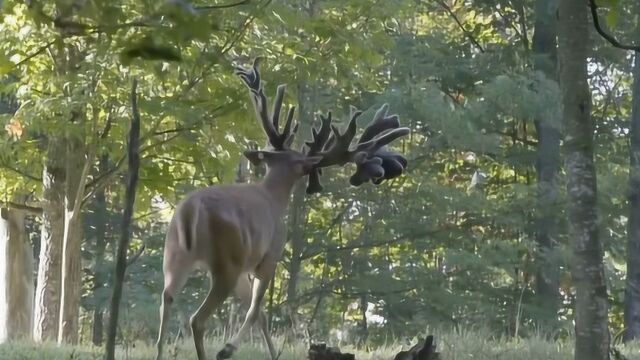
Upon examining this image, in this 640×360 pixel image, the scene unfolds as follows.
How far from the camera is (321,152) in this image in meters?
8.98

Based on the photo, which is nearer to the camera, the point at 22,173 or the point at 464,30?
the point at 22,173

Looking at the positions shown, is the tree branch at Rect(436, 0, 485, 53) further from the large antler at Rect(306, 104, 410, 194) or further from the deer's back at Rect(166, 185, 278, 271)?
the deer's back at Rect(166, 185, 278, 271)

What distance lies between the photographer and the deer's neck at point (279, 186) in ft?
28.1

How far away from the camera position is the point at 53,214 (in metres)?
13.2

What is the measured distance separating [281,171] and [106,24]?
610cm

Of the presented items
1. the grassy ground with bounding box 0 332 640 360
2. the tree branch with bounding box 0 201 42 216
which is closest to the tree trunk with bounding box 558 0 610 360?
the grassy ground with bounding box 0 332 640 360

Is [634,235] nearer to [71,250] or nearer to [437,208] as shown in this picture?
[437,208]

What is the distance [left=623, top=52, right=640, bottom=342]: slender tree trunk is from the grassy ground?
9661 millimetres

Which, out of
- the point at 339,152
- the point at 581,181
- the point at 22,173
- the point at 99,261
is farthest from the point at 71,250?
the point at 99,261

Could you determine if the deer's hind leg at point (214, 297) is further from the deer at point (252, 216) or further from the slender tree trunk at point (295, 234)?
the slender tree trunk at point (295, 234)

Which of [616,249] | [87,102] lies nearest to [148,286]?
[616,249]

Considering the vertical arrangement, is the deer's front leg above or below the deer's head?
below

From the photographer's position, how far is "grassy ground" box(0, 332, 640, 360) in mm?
8234

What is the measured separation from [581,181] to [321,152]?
282cm
